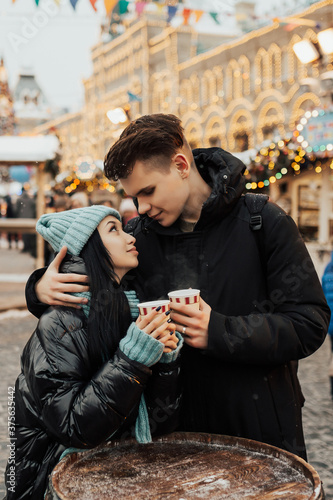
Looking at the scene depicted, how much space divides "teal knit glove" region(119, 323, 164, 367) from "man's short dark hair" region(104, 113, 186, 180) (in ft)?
1.88

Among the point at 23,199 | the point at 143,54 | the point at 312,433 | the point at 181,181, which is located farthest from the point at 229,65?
the point at 181,181

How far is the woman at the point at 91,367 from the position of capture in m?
1.68

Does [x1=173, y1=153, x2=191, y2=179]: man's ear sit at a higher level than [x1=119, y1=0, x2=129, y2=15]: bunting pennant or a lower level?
lower

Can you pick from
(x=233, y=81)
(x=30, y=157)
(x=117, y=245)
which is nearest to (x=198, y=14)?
(x=30, y=157)

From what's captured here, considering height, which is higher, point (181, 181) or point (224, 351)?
point (181, 181)

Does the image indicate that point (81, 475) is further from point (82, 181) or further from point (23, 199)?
point (82, 181)

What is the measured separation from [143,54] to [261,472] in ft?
119

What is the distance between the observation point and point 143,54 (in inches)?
1404

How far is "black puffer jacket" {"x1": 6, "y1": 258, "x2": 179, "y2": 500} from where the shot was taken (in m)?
1.67

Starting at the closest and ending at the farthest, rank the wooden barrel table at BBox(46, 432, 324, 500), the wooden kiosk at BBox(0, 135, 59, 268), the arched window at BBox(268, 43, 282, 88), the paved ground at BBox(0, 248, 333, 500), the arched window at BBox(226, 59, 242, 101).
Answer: the wooden barrel table at BBox(46, 432, 324, 500)
the paved ground at BBox(0, 248, 333, 500)
the wooden kiosk at BBox(0, 135, 59, 268)
the arched window at BBox(268, 43, 282, 88)
the arched window at BBox(226, 59, 242, 101)

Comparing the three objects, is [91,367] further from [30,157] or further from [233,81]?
[233,81]

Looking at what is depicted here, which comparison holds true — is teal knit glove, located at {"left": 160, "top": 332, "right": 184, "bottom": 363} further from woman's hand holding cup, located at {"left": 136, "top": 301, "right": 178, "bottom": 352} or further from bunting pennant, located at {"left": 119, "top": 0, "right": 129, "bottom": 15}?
bunting pennant, located at {"left": 119, "top": 0, "right": 129, "bottom": 15}

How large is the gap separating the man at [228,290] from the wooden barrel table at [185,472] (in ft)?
0.52

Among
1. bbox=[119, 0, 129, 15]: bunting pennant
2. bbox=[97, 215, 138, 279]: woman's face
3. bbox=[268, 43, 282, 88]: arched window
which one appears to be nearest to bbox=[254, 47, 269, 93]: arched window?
bbox=[268, 43, 282, 88]: arched window
